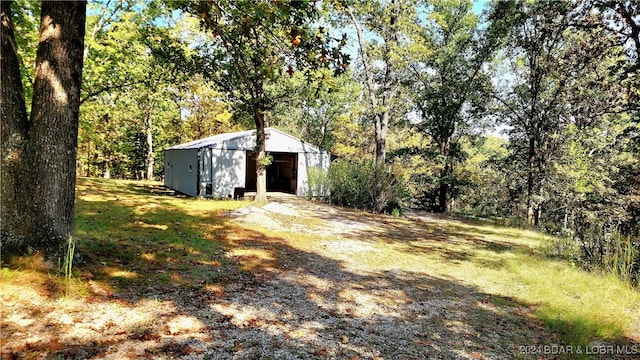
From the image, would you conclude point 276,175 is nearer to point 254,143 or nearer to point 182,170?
point 254,143

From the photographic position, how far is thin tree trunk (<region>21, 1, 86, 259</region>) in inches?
133

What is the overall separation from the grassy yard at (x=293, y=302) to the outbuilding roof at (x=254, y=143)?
8686 mm

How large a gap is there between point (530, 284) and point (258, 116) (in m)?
9.16

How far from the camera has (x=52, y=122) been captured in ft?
11.2

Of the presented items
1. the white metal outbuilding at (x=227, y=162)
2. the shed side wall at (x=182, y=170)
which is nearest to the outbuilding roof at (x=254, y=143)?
the white metal outbuilding at (x=227, y=162)

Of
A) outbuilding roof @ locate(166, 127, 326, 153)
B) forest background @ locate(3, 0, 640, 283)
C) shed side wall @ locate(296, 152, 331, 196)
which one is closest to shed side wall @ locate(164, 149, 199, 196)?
outbuilding roof @ locate(166, 127, 326, 153)

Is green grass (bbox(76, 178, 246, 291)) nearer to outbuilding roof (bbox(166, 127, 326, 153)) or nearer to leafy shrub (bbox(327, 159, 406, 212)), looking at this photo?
outbuilding roof (bbox(166, 127, 326, 153))

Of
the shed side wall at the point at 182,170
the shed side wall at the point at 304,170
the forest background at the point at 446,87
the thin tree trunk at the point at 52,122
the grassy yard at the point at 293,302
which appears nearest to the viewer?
the grassy yard at the point at 293,302

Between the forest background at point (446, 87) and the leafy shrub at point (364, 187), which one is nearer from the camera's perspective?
the forest background at point (446, 87)

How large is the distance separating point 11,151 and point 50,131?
38 centimetres

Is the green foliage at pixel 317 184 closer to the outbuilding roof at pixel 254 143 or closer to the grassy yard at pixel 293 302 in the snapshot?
the outbuilding roof at pixel 254 143

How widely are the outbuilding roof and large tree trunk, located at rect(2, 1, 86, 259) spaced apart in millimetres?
11774

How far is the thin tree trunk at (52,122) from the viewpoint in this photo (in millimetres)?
3377

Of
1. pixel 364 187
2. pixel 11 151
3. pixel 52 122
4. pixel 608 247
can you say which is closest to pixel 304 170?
pixel 364 187
